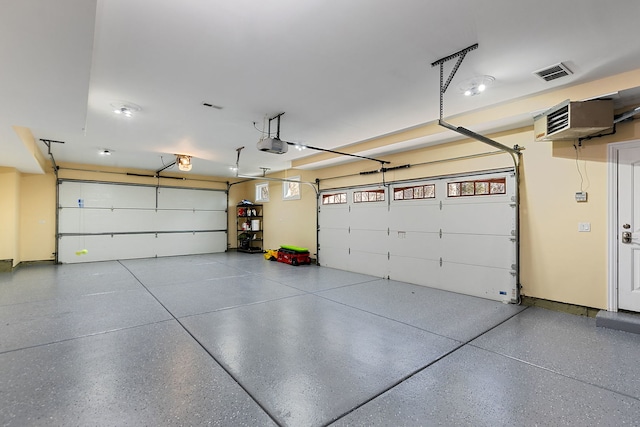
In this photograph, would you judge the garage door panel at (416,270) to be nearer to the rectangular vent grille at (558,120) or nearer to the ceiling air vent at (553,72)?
the rectangular vent grille at (558,120)

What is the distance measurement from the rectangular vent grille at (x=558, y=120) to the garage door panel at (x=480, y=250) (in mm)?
1790

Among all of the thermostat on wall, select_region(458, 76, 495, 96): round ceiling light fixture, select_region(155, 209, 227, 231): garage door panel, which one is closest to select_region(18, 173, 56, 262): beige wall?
select_region(155, 209, 227, 231): garage door panel

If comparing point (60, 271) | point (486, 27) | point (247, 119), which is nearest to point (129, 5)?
point (247, 119)

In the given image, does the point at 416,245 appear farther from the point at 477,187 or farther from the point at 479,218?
the point at 477,187

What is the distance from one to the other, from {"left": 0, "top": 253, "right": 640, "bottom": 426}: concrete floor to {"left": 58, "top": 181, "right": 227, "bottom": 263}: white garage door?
400 centimetres

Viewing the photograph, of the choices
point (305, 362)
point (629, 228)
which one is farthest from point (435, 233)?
point (305, 362)

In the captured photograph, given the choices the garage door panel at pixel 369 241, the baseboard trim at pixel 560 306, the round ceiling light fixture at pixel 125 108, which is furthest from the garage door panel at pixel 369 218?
the round ceiling light fixture at pixel 125 108

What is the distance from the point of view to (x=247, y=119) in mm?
4430

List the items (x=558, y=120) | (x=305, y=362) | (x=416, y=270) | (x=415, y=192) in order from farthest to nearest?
(x=415, y=192)
(x=416, y=270)
(x=558, y=120)
(x=305, y=362)

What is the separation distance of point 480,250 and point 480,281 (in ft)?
1.74

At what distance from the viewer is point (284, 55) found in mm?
2684

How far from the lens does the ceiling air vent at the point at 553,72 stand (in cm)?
289

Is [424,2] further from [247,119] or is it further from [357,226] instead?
[357,226]

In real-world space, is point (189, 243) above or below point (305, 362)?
above
